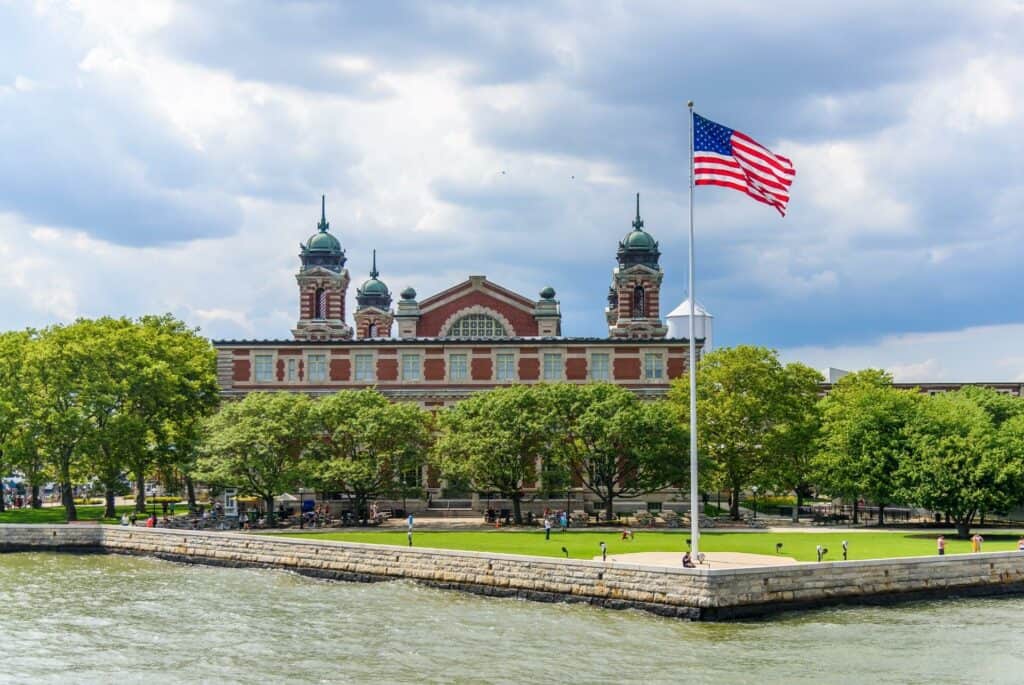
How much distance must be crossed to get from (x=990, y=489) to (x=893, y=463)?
6.73 metres

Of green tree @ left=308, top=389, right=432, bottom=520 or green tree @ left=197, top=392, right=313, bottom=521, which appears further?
green tree @ left=308, top=389, right=432, bottom=520

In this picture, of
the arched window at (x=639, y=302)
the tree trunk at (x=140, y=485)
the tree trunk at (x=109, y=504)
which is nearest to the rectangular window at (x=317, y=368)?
the tree trunk at (x=140, y=485)

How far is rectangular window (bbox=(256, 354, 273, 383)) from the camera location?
86.7 metres

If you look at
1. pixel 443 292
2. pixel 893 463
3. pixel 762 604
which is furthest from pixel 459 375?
pixel 762 604

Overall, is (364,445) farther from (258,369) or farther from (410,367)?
(258,369)

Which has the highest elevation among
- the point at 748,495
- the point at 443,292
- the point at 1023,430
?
the point at 443,292

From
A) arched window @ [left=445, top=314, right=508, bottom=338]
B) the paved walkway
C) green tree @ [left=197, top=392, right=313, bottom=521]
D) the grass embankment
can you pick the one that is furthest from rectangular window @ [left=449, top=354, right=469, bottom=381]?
the paved walkway

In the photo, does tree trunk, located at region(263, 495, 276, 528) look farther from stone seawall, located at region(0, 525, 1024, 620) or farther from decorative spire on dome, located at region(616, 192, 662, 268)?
decorative spire on dome, located at region(616, 192, 662, 268)

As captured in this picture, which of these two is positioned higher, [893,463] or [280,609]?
[893,463]

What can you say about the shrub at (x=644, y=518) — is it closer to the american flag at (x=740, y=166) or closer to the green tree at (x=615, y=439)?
the green tree at (x=615, y=439)

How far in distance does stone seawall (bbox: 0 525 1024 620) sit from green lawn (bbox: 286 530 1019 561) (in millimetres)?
2846

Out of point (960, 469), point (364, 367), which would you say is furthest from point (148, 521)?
point (960, 469)

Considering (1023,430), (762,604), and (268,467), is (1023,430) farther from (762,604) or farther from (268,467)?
(268,467)

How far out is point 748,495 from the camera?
346ft
